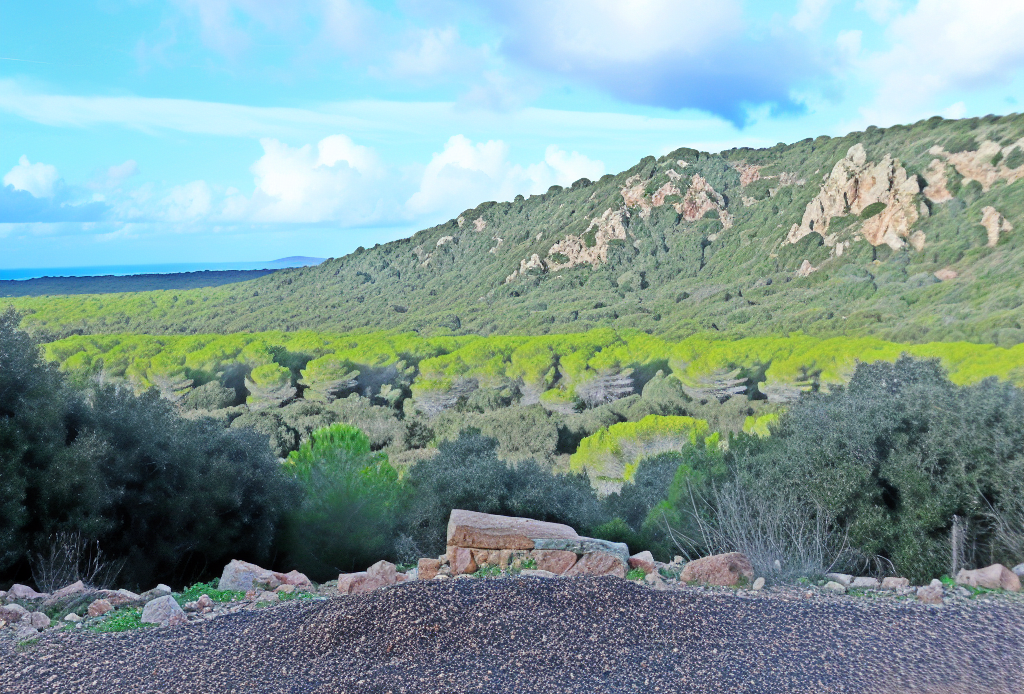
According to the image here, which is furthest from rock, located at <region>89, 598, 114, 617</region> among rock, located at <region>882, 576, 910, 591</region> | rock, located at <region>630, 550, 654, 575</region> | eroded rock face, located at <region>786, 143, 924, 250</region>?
eroded rock face, located at <region>786, 143, 924, 250</region>

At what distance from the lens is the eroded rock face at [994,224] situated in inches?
1471

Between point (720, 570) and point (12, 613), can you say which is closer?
point (12, 613)

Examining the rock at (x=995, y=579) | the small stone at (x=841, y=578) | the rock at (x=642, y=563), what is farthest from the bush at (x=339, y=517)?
the rock at (x=995, y=579)

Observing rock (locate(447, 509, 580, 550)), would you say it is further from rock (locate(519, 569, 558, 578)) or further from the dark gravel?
the dark gravel

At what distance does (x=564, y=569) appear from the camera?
7.01m

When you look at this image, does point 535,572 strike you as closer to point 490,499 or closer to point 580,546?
point 580,546

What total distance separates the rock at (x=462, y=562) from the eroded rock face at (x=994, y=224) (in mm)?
39924

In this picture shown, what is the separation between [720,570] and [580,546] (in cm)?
134

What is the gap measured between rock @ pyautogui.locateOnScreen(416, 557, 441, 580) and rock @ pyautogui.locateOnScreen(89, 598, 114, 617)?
2712 mm

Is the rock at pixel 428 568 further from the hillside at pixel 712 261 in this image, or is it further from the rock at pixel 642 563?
the hillside at pixel 712 261

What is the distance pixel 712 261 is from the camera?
55.5 meters

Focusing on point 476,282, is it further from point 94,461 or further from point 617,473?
point 94,461

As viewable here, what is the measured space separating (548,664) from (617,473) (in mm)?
18220

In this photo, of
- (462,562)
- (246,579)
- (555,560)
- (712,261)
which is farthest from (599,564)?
(712,261)
